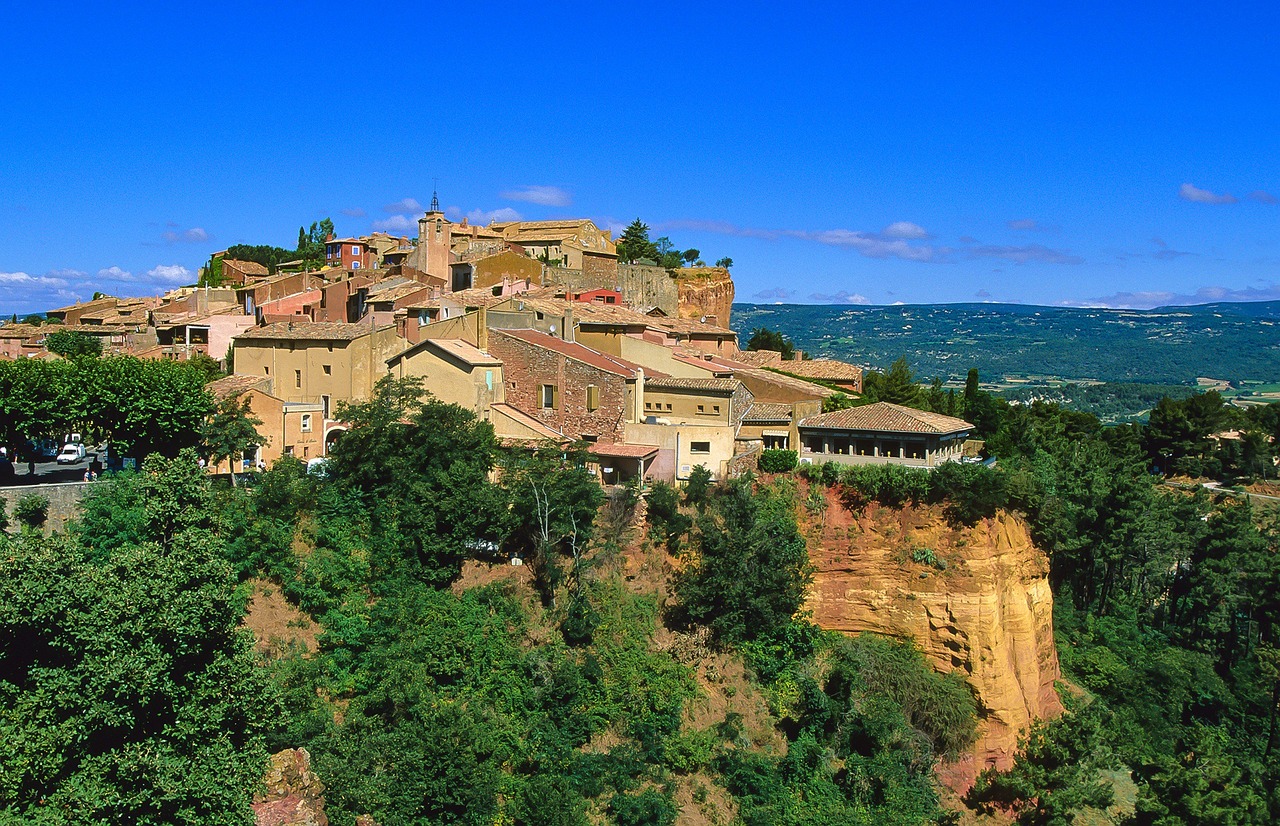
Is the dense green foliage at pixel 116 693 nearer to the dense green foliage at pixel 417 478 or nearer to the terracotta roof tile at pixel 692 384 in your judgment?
the dense green foliage at pixel 417 478

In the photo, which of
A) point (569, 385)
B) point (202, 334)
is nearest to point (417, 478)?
point (569, 385)

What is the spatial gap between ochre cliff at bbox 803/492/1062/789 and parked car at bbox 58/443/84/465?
24.6 metres

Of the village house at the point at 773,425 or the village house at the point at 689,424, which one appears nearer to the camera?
the village house at the point at 689,424

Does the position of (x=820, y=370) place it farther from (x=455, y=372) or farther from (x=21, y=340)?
(x=21, y=340)

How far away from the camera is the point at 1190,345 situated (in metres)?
189

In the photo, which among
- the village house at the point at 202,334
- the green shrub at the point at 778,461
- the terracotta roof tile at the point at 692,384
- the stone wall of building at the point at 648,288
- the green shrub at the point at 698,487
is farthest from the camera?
the stone wall of building at the point at 648,288

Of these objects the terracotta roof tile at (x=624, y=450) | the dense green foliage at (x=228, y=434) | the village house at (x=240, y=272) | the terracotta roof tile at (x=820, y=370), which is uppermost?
the village house at (x=240, y=272)

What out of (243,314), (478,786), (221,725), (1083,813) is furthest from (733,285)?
(221,725)

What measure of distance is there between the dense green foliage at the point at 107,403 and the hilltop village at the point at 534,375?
103 inches

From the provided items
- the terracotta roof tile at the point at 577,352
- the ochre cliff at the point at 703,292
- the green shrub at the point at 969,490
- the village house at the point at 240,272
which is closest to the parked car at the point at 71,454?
the terracotta roof tile at the point at 577,352

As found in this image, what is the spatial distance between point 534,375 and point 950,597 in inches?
597

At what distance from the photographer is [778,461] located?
31.1 m

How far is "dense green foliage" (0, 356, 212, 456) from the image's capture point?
91.7ft

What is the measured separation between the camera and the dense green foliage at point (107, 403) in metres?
27.9
